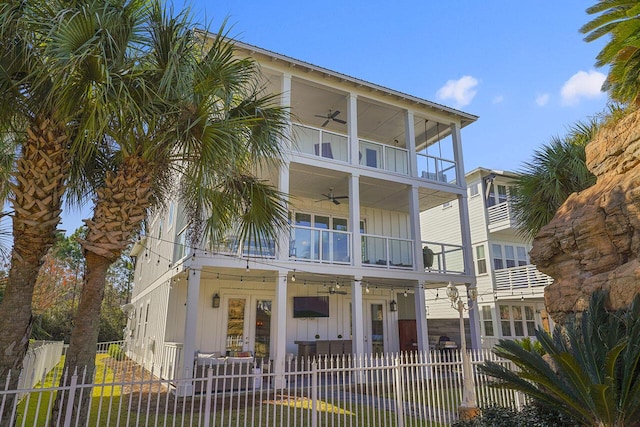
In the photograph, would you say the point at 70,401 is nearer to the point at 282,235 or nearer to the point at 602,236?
the point at 282,235

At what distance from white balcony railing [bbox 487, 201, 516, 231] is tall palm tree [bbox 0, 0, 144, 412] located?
63.4 ft

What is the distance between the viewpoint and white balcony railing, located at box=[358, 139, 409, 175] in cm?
1407

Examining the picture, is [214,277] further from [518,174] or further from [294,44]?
[518,174]

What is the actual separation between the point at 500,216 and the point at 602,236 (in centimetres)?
1481

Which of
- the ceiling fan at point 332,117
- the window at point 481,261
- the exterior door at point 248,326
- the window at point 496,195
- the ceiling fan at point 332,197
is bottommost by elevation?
the exterior door at point 248,326

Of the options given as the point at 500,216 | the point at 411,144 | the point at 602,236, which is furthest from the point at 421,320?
the point at 500,216

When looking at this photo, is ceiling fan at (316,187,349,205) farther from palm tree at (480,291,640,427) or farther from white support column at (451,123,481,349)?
palm tree at (480,291,640,427)

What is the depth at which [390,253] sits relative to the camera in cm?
1402

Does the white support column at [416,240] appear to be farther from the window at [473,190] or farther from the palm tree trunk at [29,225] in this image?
the palm tree trunk at [29,225]

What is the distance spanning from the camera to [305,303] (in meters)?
15.0

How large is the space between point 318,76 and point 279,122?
7473 millimetres

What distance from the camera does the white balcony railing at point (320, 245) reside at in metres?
12.2

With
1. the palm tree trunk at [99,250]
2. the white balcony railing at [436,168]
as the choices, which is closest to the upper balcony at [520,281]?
the white balcony railing at [436,168]

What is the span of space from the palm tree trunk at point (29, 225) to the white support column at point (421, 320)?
10759 mm
